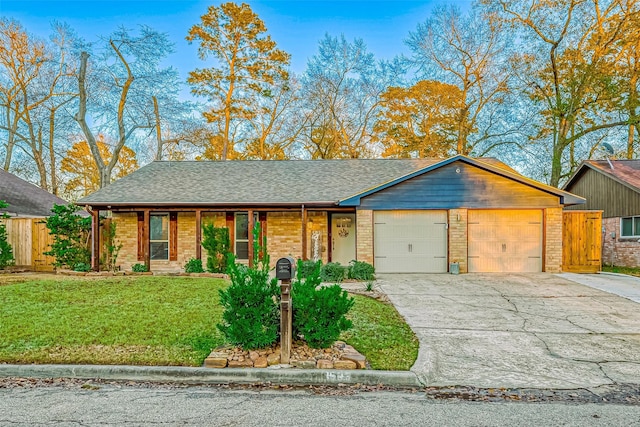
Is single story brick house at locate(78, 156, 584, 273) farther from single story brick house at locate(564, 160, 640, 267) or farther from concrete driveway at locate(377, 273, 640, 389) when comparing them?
single story brick house at locate(564, 160, 640, 267)

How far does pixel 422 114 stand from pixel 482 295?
1928cm

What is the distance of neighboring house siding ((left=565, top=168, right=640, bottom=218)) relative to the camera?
639 inches

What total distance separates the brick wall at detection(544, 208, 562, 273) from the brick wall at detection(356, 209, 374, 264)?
5.40 metres

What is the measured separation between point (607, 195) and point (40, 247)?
21620 millimetres

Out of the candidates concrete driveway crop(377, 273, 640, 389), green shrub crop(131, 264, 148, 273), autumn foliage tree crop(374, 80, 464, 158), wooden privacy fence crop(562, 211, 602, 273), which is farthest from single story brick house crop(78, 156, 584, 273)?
autumn foliage tree crop(374, 80, 464, 158)

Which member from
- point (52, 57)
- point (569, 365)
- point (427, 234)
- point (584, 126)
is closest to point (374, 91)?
point (584, 126)

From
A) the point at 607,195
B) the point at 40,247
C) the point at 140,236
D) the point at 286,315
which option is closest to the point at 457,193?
the point at 607,195

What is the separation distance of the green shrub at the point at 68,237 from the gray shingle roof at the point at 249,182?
2.21ft

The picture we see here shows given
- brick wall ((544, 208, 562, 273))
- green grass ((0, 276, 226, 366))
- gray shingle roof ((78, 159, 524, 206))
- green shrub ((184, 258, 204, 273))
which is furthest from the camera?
gray shingle roof ((78, 159, 524, 206))

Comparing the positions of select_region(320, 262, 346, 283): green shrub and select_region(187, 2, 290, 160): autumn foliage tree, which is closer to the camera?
select_region(320, 262, 346, 283): green shrub

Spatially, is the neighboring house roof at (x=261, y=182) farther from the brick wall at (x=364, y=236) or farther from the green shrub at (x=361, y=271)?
the green shrub at (x=361, y=271)

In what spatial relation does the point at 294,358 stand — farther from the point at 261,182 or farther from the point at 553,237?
the point at 261,182

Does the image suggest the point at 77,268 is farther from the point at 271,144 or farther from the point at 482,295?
the point at 271,144

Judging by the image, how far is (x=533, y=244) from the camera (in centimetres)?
1341
